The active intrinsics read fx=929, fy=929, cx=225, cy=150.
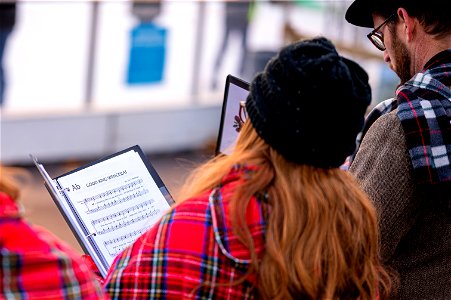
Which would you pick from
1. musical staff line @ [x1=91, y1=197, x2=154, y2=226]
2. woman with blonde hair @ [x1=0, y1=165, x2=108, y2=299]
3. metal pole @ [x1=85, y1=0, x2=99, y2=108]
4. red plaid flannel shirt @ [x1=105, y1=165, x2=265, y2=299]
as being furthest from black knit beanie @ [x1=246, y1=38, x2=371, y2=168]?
metal pole @ [x1=85, y1=0, x2=99, y2=108]

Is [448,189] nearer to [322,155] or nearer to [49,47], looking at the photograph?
[322,155]

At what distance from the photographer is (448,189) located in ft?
8.16

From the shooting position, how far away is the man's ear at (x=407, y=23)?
104 inches

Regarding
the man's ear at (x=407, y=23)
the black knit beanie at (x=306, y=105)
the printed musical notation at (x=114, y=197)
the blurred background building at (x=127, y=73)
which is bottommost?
the blurred background building at (x=127, y=73)

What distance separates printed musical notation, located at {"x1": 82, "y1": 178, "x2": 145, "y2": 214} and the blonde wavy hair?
49 centimetres

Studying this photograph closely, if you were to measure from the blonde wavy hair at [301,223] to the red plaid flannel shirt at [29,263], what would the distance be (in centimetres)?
37

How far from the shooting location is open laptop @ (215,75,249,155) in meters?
2.90

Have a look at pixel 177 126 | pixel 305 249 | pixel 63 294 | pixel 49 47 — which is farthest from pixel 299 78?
pixel 177 126

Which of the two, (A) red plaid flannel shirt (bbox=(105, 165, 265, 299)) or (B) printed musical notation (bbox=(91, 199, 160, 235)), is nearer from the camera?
(A) red plaid flannel shirt (bbox=(105, 165, 265, 299))

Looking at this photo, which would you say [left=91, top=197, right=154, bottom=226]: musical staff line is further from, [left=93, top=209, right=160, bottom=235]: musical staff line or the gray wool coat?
the gray wool coat

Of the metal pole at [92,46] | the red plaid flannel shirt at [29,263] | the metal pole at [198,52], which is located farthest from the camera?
the metal pole at [198,52]

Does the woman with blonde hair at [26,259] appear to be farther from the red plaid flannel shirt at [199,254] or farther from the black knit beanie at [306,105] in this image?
the black knit beanie at [306,105]

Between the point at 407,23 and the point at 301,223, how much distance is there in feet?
3.06

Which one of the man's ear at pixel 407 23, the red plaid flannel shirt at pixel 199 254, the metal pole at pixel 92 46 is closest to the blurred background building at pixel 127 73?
the metal pole at pixel 92 46
